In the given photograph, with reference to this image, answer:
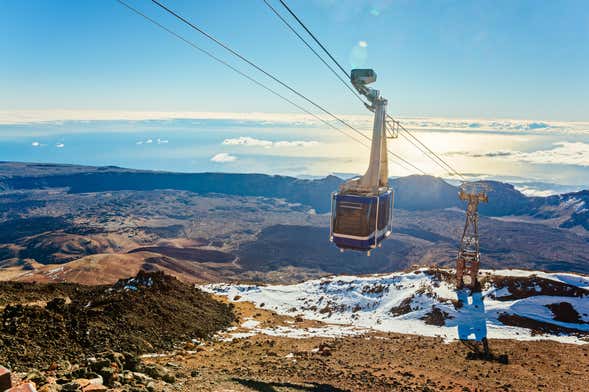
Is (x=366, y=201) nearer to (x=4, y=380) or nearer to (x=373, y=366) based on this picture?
(x=373, y=366)

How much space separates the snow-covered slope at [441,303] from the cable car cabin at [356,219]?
12293 millimetres

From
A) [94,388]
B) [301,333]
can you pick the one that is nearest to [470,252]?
[301,333]

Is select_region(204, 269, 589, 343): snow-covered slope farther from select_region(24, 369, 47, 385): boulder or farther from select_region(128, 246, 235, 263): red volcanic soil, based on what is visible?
select_region(128, 246, 235, 263): red volcanic soil

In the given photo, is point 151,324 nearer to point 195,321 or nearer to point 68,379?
point 195,321

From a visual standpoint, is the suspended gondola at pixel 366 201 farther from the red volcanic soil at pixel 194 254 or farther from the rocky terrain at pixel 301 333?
the red volcanic soil at pixel 194 254

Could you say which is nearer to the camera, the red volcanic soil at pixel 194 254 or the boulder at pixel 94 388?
the boulder at pixel 94 388

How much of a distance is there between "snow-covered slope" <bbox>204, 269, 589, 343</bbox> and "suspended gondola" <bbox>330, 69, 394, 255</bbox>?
12260mm

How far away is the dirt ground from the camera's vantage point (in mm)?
16484

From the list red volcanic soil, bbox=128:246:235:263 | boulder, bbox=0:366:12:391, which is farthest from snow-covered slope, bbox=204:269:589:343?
red volcanic soil, bbox=128:246:235:263

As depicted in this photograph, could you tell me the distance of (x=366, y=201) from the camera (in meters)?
21.0

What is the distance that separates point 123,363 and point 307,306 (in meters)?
27.2

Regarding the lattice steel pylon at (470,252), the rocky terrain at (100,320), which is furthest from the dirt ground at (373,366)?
the lattice steel pylon at (470,252)

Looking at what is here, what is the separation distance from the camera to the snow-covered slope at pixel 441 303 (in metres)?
29.2

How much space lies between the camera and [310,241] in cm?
15800
